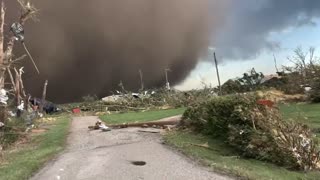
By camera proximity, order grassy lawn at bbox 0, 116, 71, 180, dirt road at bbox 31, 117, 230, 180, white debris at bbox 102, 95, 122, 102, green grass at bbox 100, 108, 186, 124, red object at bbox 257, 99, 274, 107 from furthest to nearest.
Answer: white debris at bbox 102, 95, 122, 102, green grass at bbox 100, 108, 186, 124, red object at bbox 257, 99, 274, 107, grassy lawn at bbox 0, 116, 71, 180, dirt road at bbox 31, 117, 230, 180

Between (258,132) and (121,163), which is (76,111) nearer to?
(258,132)

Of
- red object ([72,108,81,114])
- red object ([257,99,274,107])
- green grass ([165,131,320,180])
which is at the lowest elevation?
green grass ([165,131,320,180])

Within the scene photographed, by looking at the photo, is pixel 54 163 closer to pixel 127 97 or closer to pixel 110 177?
pixel 110 177

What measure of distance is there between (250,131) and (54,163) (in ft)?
16.7

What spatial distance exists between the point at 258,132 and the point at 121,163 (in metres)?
3.76

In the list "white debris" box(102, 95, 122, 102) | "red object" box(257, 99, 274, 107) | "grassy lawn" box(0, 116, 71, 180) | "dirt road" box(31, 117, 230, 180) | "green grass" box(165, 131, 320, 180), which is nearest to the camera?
"dirt road" box(31, 117, 230, 180)

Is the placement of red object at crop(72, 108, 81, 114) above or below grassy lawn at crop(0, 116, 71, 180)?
above

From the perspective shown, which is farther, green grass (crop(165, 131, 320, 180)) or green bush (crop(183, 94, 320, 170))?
green bush (crop(183, 94, 320, 170))

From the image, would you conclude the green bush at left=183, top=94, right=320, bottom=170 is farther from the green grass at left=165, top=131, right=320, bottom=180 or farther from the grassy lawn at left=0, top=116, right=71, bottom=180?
the grassy lawn at left=0, top=116, right=71, bottom=180

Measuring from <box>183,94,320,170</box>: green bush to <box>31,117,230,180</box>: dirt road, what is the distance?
186cm

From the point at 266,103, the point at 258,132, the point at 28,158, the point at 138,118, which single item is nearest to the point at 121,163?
the point at 28,158

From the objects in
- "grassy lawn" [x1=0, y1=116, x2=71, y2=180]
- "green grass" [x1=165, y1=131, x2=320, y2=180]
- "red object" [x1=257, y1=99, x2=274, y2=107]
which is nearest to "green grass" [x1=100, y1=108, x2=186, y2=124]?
"grassy lawn" [x1=0, y1=116, x2=71, y2=180]

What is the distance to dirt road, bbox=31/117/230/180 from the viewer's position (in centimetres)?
956

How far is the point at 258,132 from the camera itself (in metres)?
12.5
